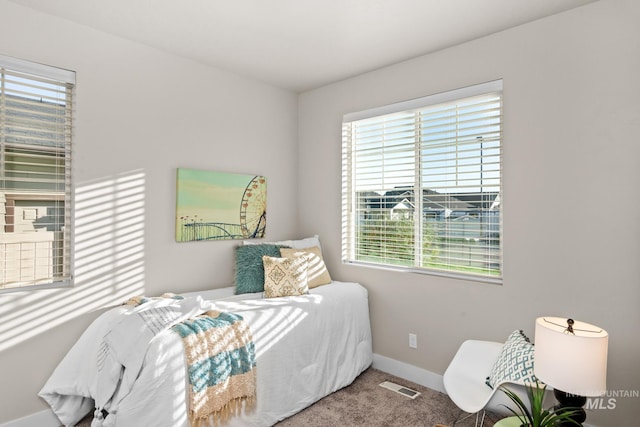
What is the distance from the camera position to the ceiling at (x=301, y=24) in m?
2.32

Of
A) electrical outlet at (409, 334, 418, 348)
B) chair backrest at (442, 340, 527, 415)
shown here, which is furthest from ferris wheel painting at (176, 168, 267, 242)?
chair backrest at (442, 340, 527, 415)

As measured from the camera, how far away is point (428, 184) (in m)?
3.09

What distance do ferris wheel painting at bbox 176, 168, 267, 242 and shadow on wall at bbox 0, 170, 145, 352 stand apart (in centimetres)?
33

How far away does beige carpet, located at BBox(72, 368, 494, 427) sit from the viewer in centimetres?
249

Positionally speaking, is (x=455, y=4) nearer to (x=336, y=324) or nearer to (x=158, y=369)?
(x=336, y=324)

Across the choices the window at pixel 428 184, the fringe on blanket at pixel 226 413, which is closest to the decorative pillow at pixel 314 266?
the window at pixel 428 184

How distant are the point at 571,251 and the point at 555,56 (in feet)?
4.10

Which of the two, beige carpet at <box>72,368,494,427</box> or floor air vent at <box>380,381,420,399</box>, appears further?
floor air vent at <box>380,381,420,399</box>

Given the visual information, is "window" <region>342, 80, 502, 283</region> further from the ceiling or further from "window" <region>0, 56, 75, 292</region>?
"window" <region>0, 56, 75, 292</region>

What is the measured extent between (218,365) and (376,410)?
123 cm

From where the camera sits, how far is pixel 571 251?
2.36 metres

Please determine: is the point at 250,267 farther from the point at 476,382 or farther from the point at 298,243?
the point at 476,382

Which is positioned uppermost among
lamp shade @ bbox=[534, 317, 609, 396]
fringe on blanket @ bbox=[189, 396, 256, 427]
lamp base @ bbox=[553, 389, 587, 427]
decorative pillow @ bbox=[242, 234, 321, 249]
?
decorative pillow @ bbox=[242, 234, 321, 249]

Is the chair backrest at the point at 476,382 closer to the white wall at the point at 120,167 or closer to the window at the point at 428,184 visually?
the window at the point at 428,184
